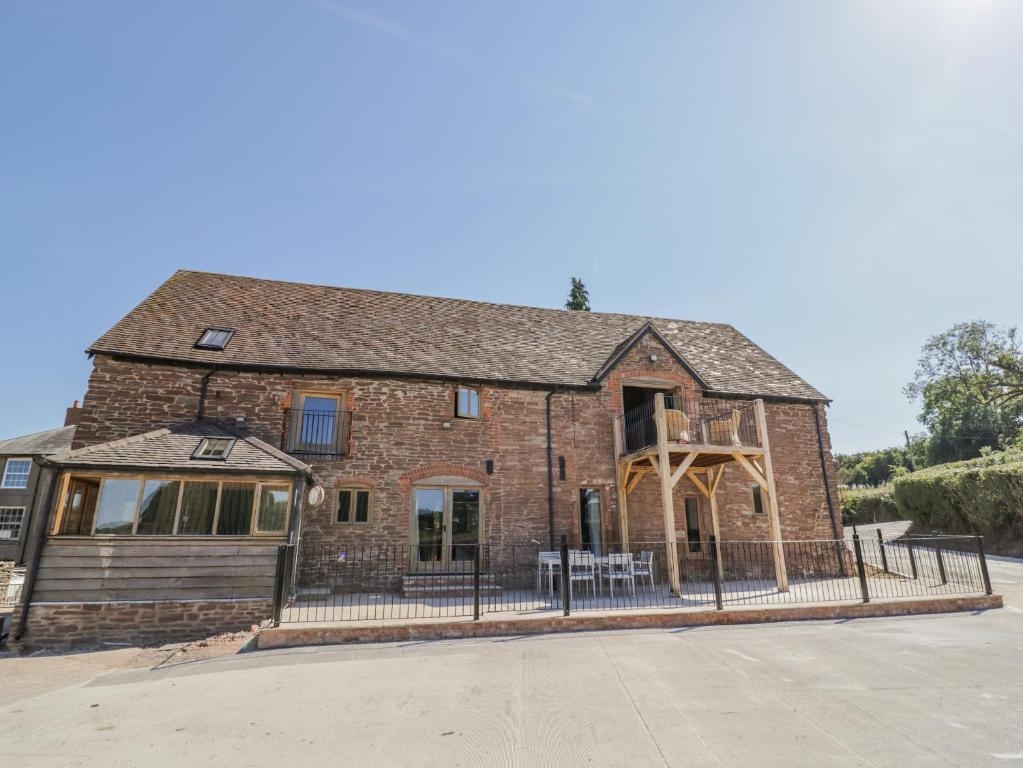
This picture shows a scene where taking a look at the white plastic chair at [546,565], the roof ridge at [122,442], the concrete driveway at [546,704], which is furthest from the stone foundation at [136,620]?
the white plastic chair at [546,565]

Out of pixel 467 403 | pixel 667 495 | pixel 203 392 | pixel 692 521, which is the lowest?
pixel 692 521

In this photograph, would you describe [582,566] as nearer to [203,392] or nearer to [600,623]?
[600,623]

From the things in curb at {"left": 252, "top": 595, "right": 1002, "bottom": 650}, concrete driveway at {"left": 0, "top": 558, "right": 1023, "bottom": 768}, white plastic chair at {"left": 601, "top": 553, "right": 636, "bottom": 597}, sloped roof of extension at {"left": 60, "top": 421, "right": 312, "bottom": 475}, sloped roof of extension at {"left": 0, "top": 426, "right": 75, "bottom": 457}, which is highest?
sloped roof of extension at {"left": 0, "top": 426, "right": 75, "bottom": 457}

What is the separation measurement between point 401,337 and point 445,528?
5730mm

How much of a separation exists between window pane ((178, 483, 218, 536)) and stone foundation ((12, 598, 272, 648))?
1.23 meters

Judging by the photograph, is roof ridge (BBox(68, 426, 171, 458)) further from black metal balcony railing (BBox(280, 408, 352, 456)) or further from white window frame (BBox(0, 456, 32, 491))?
white window frame (BBox(0, 456, 32, 491))

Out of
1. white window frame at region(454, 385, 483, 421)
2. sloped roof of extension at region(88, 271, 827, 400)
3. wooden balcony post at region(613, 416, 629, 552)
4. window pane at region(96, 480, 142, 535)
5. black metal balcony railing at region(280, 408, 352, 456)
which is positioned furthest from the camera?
white window frame at region(454, 385, 483, 421)

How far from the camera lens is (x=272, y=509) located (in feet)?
33.6

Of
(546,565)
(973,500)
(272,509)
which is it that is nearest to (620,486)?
(546,565)

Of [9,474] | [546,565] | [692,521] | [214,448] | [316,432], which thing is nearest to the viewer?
[214,448]

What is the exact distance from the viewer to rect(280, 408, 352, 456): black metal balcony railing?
12.8 meters

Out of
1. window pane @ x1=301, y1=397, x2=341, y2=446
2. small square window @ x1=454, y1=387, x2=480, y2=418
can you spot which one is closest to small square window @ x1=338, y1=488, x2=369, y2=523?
window pane @ x1=301, y1=397, x2=341, y2=446

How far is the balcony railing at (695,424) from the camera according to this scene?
12586 mm

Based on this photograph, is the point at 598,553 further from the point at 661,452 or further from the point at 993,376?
the point at 993,376
